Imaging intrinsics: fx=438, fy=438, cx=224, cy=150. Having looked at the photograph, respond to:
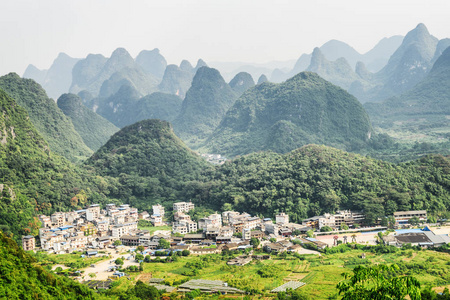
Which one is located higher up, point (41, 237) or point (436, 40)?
point (436, 40)

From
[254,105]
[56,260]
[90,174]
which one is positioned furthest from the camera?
[254,105]

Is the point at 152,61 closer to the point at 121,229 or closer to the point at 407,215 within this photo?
the point at 121,229

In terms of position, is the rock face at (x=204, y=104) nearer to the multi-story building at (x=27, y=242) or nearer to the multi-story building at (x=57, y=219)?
the multi-story building at (x=57, y=219)

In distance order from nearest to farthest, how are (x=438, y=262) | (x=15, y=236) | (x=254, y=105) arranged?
(x=438, y=262), (x=15, y=236), (x=254, y=105)

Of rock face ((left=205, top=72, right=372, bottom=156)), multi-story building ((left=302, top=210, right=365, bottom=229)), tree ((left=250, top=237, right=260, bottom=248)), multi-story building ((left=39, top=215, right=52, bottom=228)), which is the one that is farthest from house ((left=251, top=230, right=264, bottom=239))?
rock face ((left=205, top=72, right=372, bottom=156))

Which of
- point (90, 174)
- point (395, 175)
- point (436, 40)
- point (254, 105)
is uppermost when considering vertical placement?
point (436, 40)

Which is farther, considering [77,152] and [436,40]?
[436,40]

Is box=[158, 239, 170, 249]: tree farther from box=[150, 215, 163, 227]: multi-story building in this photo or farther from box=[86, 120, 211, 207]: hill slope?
box=[86, 120, 211, 207]: hill slope

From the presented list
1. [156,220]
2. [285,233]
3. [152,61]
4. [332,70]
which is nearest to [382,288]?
[285,233]

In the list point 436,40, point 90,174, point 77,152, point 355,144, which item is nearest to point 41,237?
point 90,174

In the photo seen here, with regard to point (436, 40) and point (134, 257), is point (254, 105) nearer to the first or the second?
point (134, 257)
